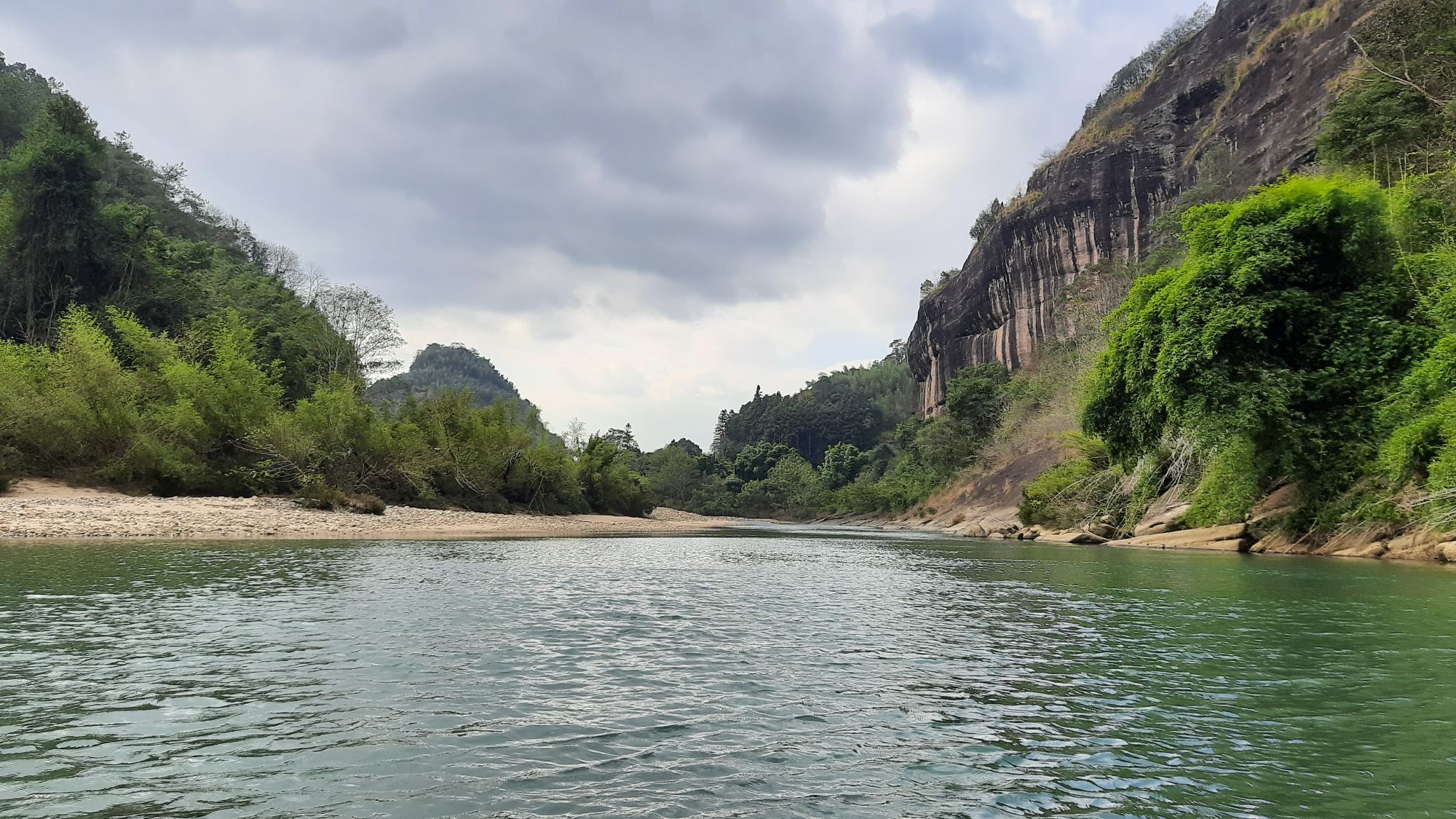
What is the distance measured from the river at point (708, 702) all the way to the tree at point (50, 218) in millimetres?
36673

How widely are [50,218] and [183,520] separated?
1061 inches

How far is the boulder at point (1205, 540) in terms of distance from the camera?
26.9 meters

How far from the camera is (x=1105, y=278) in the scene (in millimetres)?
67125

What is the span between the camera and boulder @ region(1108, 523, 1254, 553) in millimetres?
26922

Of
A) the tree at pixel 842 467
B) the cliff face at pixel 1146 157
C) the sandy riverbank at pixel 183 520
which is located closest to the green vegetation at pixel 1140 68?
the cliff face at pixel 1146 157

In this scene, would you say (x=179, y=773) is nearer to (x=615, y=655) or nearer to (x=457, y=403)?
(x=615, y=655)

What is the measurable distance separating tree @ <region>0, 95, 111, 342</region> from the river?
3667 centimetres

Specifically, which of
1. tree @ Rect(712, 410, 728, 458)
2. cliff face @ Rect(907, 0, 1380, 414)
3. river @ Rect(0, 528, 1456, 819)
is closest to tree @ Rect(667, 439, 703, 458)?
tree @ Rect(712, 410, 728, 458)

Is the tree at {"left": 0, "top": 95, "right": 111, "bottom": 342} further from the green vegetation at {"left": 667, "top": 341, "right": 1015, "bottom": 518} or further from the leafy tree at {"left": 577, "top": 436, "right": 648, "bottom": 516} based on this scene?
the green vegetation at {"left": 667, "top": 341, "right": 1015, "bottom": 518}

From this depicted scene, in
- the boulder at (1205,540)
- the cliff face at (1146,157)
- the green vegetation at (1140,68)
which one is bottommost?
the boulder at (1205,540)

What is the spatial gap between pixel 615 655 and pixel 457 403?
4689cm

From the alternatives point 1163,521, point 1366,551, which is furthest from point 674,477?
point 1366,551

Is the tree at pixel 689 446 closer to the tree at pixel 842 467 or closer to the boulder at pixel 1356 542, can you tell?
the tree at pixel 842 467

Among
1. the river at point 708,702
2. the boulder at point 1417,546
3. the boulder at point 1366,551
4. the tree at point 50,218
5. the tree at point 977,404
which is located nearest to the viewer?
the river at point 708,702
